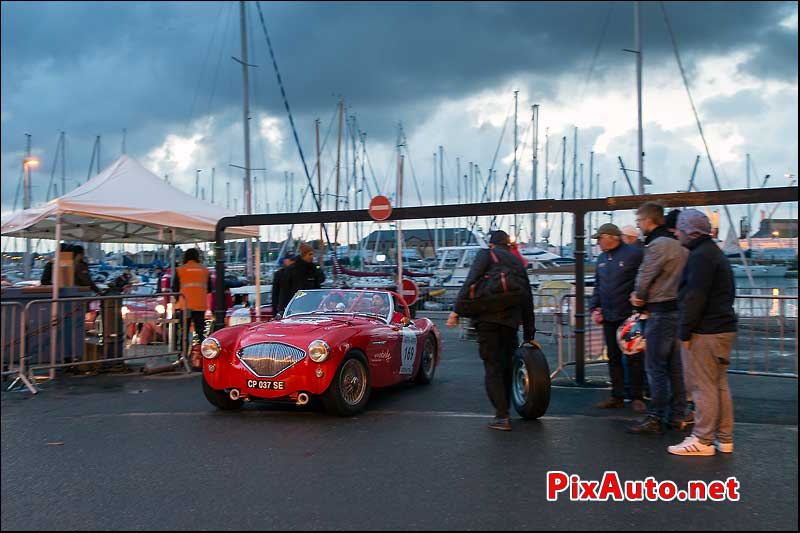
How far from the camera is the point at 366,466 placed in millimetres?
5824

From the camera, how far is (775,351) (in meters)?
9.56

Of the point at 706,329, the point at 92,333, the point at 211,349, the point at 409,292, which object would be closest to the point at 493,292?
the point at 706,329

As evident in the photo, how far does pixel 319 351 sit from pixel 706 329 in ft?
12.5

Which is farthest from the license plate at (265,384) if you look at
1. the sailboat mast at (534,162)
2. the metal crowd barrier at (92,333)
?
the sailboat mast at (534,162)

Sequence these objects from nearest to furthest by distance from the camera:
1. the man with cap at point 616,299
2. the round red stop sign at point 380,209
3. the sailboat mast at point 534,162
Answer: the man with cap at point 616,299, the round red stop sign at point 380,209, the sailboat mast at point 534,162

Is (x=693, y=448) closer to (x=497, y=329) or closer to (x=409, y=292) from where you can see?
(x=497, y=329)

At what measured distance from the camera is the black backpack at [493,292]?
6.88 m

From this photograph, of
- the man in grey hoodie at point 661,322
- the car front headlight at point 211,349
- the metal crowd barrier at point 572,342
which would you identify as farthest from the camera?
the metal crowd barrier at point 572,342

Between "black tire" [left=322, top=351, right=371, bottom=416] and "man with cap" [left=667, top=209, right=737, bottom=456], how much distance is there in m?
3.39

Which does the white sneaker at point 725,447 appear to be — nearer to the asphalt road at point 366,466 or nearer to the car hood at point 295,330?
the asphalt road at point 366,466

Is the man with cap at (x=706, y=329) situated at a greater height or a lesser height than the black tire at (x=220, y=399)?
greater

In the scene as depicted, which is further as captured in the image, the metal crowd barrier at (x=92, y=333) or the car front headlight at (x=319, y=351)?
the metal crowd barrier at (x=92, y=333)

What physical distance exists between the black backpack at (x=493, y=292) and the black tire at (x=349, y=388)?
161cm

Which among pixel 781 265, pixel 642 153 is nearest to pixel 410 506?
pixel 781 265
